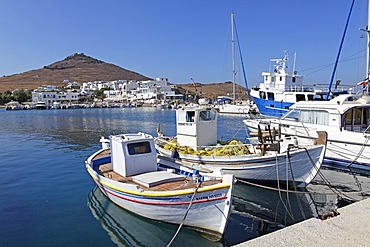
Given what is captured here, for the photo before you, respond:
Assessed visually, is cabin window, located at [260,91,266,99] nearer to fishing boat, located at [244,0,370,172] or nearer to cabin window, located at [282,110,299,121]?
cabin window, located at [282,110,299,121]

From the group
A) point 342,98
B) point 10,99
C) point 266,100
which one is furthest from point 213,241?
point 10,99

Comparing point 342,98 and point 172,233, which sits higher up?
point 342,98

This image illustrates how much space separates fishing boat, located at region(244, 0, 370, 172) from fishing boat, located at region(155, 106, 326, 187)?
2209 millimetres

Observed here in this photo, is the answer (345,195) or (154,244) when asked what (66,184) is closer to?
(154,244)

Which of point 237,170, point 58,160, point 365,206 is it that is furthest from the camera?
point 58,160

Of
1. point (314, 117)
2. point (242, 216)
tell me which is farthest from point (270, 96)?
point (242, 216)

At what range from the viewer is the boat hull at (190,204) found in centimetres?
737

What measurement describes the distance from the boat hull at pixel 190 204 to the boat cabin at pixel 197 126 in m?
5.93

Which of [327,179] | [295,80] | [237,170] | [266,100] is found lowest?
[327,179]

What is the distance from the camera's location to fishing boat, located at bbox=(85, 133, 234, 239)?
24.5 feet

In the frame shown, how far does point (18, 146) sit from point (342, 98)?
2623cm

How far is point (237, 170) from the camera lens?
12.2 meters

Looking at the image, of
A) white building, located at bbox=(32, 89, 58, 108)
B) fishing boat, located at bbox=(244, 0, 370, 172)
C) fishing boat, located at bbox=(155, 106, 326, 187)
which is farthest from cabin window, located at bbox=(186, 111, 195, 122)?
white building, located at bbox=(32, 89, 58, 108)

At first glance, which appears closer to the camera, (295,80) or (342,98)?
(342,98)
